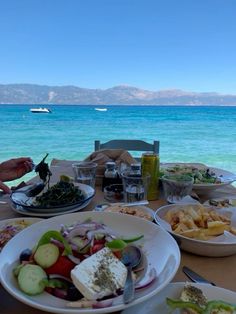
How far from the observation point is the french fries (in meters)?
0.71

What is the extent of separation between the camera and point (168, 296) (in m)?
0.50

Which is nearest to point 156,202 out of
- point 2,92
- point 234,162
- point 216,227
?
point 216,227

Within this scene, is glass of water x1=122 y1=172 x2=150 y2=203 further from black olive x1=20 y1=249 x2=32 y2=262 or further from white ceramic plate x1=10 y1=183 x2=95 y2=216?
black olive x1=20 y1=249 x2=32 y2=262

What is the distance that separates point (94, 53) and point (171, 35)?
660cm

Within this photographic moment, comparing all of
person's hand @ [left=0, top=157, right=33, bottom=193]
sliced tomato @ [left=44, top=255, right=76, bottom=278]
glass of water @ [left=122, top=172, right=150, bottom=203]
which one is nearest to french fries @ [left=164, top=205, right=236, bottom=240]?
glass of water @ [left=122, top=172, right=150, bottom=203]

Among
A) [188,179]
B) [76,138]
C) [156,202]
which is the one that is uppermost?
[188,179]

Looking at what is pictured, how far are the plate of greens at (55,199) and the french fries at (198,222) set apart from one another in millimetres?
338

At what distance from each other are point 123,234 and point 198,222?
0.22 metres

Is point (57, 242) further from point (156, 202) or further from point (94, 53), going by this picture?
point (94, 53)

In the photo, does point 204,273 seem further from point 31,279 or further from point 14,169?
point 14,169

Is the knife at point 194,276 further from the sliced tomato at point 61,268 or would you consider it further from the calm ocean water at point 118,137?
the calm ocean water at point 118,137

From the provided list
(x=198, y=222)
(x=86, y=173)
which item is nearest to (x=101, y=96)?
(x=86, y=173)

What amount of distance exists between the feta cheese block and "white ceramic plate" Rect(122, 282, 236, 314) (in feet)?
0.18

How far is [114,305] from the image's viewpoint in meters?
0.43
